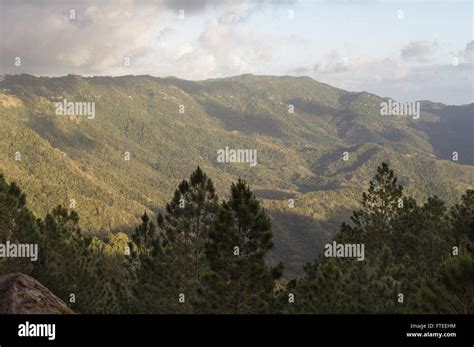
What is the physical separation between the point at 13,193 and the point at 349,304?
31.3 metres

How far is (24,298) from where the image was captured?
60.6 feet

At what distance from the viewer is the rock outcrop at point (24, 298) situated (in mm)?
17750

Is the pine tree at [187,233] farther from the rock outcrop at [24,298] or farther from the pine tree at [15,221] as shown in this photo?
the rock outcrop at [24,298]

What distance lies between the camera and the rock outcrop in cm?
1775

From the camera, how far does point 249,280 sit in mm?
37281

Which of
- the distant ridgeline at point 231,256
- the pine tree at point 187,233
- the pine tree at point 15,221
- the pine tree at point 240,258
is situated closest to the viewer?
the pine tree at point 240,258

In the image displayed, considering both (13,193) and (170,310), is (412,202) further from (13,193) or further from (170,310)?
(13,193)

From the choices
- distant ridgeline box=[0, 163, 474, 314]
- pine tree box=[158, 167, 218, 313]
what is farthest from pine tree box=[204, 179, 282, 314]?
pine tree box=[158, 167, 218, 313]

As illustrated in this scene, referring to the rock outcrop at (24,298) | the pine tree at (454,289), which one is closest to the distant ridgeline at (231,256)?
the pine tree at (454,289)

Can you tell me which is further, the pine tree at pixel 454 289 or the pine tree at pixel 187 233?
the pine tree at pixel 187 233
